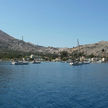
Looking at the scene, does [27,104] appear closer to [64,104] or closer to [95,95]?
[64,104]

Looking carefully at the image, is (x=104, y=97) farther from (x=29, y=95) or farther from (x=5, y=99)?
(x=5, y=99)

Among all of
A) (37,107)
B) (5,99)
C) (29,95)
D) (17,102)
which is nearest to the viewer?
(37,107)

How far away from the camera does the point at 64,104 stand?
32094mm

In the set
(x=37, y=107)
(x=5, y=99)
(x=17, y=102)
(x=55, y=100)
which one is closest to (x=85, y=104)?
(x=55, y=100)

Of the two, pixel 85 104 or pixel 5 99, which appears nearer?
pixel 85 104

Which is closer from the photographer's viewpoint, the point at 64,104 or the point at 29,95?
the point at 64,104

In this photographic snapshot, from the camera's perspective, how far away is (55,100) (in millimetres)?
34719

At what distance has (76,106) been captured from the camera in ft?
101

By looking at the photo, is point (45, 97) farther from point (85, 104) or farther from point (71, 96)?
point (85, 104)

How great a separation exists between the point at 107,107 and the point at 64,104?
683cm

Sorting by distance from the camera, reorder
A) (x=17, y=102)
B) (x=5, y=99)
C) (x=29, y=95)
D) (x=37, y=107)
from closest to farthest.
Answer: (x=37, y=107)
(x=17, y=102)
(x=5, y=99)
(x=29, y=95)

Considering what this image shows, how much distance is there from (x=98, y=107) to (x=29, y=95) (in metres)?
14.2

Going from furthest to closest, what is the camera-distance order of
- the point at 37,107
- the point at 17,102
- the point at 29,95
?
the point at 29,95 → the point at 17,102 → the point at 37,107

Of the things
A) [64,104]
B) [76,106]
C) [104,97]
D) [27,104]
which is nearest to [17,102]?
[27,104]
